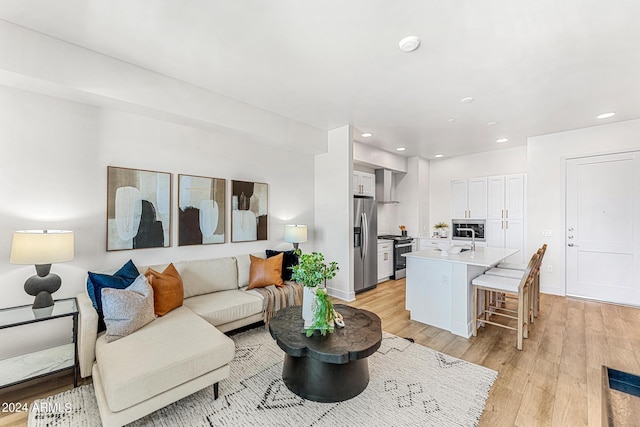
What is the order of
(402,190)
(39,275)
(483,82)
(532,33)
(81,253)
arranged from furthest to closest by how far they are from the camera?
1. (402,190)
2. (483,82)
3. (81,253)
4. (39,275)
5. (532,33)

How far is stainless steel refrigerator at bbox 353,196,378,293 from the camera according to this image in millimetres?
4715

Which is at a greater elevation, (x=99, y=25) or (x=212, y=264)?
(x=99, y=25)

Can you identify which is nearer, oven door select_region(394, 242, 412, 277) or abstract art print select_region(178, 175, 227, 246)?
abstract art print select_region(178, 175, 227, 246)

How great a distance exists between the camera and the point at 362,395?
204 centimetres

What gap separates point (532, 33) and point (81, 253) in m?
4.36

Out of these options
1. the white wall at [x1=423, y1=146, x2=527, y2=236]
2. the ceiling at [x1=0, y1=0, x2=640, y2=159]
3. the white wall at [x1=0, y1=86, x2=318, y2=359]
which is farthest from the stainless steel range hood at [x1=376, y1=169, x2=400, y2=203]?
the white wall at [x1=0, y1=86, x2=318, y2=359]

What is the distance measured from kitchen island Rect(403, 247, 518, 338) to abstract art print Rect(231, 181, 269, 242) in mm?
2148

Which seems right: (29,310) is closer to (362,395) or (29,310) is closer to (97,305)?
(97,305)

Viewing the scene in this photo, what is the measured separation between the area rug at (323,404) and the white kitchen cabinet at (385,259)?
9.69 feet

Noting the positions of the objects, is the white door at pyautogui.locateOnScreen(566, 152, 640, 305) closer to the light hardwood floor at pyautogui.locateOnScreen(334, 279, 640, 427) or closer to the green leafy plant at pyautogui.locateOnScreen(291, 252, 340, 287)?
the light hardwood floor at pyautogui.locateOnScreen(334, 279, 640, 427)

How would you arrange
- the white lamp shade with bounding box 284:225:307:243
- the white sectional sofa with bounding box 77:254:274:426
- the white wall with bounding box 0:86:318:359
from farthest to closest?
the white lamp shade with bounding box 284:225:307:243, the white wall with bounding box 0:86:318:359, the white sectional sofa with bounding box 77:254:274:426

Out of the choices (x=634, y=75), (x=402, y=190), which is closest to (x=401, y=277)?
(x=402, y=190)

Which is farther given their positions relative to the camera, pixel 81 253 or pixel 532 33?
pixel 81 253

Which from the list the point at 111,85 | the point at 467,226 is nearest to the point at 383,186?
the point at 467,226
